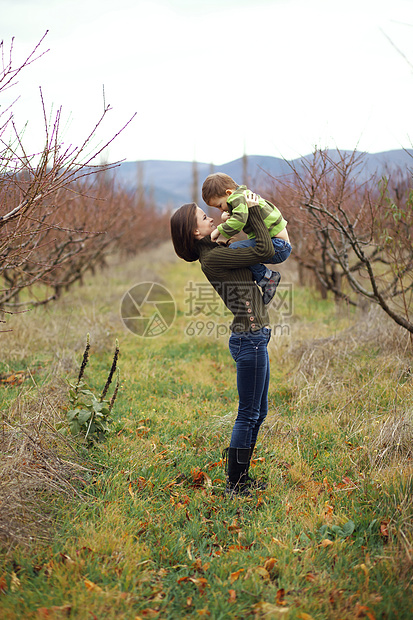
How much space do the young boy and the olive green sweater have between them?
7 centimetres

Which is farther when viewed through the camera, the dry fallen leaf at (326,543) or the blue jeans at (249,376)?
the blue jeans at (249,376)

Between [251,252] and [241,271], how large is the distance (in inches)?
5.9

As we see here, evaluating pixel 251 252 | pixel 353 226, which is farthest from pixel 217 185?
pixel 353 226

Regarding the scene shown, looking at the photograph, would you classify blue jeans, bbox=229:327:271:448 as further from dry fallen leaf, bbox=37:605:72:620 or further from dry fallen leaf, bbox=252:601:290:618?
dry fallen leaf, bbox=37:605:72:620

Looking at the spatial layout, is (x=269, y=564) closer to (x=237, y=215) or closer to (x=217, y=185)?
(x=237, y=215)

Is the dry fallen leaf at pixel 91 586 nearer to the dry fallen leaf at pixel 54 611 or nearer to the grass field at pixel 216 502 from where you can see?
the grass field at pixel 216 502

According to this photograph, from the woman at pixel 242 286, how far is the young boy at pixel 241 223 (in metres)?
0.07

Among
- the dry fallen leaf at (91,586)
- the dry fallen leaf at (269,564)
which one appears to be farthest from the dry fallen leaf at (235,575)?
the dry fallen leaf at (91,586)

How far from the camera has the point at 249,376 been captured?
103 inches

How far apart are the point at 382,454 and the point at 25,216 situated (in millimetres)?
2674

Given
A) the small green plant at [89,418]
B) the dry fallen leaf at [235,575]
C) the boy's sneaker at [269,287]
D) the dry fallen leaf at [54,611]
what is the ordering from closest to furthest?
the dry fallen leaf at [54,611] < the dry fallen leaf at [235,575] < the boy's sneaker at [269,287] < the small green plant at [89,418]

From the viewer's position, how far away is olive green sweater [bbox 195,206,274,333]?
2.43 meters

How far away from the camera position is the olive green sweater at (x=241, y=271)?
95.8 inches

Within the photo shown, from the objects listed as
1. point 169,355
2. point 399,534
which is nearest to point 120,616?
point 399,534
